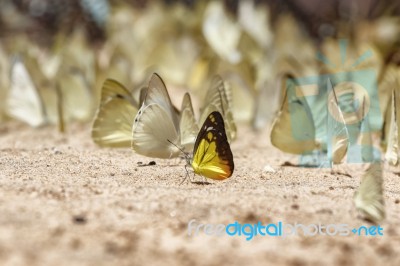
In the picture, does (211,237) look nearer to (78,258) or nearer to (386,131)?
(78,258)

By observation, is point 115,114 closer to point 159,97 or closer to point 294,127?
point 159,97

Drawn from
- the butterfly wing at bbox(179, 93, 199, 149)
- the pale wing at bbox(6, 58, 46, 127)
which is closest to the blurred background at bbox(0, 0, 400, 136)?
the pale wing at bbox(6, 58, 46, 127)

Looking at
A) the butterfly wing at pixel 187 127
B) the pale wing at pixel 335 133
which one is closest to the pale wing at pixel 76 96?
the butterfly wing at pixel 187 127

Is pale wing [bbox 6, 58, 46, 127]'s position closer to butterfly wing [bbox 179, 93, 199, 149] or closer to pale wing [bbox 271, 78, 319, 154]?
butterfly wing [bbox 179, 93, 199, 149]

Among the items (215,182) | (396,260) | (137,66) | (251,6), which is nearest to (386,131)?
(215,182)

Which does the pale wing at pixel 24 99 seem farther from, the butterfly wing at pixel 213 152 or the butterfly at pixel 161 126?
the butterfly wing at pixel 213 152
